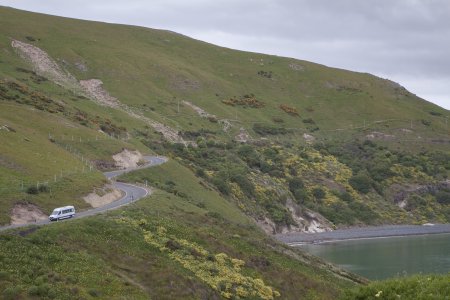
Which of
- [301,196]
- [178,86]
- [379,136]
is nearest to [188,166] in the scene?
[301,196]

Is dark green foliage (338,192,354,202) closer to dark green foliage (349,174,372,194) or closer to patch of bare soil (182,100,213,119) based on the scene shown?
dark green foliage (349,174,372,194)

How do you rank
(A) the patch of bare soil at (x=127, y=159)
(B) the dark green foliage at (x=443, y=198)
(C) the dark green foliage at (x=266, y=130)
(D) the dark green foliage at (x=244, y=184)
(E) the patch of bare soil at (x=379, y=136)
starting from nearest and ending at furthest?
(A) the patch of bare soil at (x=127, y=159)
(D) the dark green foliage at (x=244, y=184)
(B) the dark green foliage at (x=443, y=198)
(C) the dark green foliage at (x=266, y=130)
(E) the patch of bare soil at (x=379, y=136)

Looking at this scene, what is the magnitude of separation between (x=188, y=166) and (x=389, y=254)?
35207 mm

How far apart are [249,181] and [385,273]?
4026cm

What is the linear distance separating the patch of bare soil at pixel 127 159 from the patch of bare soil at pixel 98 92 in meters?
52.2

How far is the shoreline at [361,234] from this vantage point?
3851 inches

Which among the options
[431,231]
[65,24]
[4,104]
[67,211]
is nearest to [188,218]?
[67,211]

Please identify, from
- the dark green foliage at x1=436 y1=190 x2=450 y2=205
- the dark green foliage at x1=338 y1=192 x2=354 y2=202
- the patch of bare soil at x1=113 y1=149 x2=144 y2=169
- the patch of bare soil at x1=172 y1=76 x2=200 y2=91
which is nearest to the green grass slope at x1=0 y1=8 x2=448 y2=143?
the patch of bare soil at x1=172 y1=76 x2=200 y2=91

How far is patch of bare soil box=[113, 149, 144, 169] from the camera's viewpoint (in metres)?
83.2

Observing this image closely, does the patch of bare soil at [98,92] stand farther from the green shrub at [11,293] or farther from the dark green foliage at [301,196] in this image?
the green shrub at [11,293]

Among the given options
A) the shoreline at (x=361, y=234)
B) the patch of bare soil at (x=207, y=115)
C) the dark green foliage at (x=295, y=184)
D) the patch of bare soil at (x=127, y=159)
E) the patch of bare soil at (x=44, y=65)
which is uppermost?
the patch of bare soil at (x=44, y=65)

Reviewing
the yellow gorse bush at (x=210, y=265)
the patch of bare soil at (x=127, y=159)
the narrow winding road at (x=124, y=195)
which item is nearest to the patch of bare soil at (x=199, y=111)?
the narrow winding road at (x=124, y=195)

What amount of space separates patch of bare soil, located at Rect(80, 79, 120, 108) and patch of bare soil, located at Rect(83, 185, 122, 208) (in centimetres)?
8052

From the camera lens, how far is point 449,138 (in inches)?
6801
